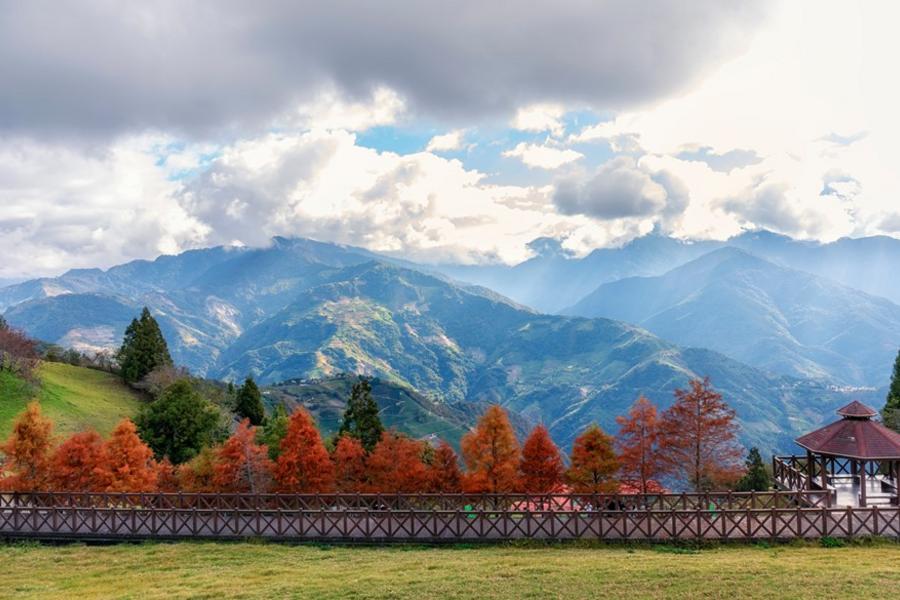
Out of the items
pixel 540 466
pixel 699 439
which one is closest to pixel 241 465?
pixel 540 466

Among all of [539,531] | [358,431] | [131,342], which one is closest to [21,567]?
[539,531]

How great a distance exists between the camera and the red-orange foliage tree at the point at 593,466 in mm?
38469

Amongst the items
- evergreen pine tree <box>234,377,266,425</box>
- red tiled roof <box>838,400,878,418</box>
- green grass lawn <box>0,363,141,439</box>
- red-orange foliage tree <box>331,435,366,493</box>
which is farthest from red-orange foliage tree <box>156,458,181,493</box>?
red tiled roof <box>838,400,878,418</box>

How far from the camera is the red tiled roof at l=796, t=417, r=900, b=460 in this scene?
106 feet

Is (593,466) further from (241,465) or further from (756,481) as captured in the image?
(756,481)

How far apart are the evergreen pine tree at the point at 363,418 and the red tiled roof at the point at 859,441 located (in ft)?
124

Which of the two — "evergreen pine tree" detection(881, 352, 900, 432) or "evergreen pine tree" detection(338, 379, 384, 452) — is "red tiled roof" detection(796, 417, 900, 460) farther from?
"evergreen pine tree" detection(338, 379, 384, 452)

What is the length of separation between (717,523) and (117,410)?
7046cm

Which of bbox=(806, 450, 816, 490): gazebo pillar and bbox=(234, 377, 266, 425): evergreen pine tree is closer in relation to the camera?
bbox=(806, 450, 816, 490): gazebo pillar

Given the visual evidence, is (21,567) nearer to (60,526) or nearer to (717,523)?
(60,526)

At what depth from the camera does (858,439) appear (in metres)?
33.2

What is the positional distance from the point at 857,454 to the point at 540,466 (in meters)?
18.6

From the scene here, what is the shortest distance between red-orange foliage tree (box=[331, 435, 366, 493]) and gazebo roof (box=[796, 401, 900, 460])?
3162cm

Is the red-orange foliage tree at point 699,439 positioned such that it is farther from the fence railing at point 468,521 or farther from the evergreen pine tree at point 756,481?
the evergreen pine tree at point 756,481
